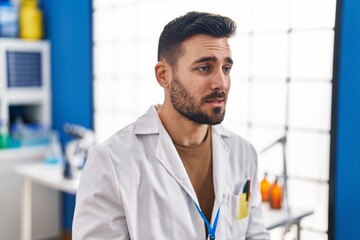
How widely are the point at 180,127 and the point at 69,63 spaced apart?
2.42 meters

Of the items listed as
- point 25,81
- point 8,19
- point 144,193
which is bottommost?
point 144,193

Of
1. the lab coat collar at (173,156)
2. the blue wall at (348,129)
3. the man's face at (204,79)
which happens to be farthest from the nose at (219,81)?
the blue wall at (348,129)

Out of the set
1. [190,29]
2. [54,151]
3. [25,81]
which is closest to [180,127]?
[190,29]

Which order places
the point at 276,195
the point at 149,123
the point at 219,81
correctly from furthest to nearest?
the point at 276,195 → the point at 149,123 → the point at 219,81

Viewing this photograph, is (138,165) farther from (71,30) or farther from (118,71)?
(71,30)

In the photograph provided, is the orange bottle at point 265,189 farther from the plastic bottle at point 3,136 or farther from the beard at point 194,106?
the plastic bottle at point 3,136

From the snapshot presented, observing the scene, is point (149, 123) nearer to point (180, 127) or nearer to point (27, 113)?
point (180, 127)

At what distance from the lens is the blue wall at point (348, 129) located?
2279 millimetres

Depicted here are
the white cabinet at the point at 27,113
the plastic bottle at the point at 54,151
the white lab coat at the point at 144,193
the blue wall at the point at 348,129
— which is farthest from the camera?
the white cabinet at the point at 27,113

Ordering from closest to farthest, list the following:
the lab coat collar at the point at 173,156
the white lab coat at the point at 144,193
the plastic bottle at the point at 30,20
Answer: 1. the white lab coat at the point at 144,193
2. the lab coat collar at the point at 173,156
3. the plastic bottle at the point at 30,20

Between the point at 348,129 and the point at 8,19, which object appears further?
the point at 8,19

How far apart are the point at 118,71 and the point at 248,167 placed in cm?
202

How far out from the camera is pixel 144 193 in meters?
1.60

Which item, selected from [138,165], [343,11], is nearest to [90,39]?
[343,11]
